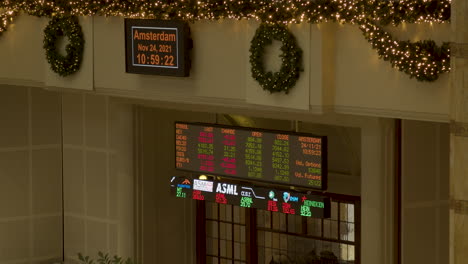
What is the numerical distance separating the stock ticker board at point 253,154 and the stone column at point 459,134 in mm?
3567

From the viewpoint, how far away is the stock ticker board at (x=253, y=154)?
12148 millimetres

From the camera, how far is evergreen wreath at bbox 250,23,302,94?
10938mm

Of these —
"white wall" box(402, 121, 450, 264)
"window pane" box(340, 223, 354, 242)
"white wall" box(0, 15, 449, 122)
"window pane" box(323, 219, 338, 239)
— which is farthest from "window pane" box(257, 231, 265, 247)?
"white wall" box(402, 121, 450, 264)

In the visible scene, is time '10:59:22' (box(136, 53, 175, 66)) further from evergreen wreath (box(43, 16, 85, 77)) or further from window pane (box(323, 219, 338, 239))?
window pane (box(323, 219, 338, 239))

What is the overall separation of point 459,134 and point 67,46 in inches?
241

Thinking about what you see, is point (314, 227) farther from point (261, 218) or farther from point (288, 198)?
point (288, 198)

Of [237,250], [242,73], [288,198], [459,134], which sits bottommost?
[237,250]

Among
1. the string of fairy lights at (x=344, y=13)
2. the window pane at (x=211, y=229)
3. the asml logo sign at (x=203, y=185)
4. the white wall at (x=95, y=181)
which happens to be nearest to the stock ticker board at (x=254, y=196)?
the asml logo sign at (x=203, y=185)

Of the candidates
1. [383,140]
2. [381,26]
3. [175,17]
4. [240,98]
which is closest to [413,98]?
[381,26]

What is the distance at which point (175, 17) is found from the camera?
12.0 meters

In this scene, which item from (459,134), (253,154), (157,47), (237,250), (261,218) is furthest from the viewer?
(237,250)

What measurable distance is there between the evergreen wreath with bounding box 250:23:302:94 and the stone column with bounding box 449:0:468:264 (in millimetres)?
2678

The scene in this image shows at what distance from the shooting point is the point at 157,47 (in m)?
12.2

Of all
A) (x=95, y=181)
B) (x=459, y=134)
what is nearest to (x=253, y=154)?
(x=95, y=181)
